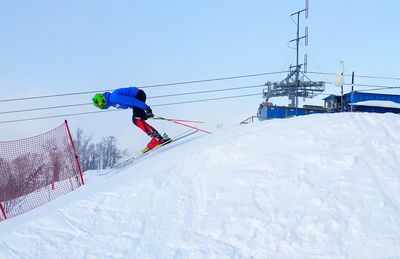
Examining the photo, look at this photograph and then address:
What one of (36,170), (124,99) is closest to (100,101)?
(124,99)

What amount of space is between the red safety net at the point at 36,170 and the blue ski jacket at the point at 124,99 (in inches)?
62.0

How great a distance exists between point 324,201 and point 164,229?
2214mm

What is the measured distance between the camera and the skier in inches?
437

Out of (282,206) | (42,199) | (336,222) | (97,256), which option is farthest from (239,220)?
(42,199)

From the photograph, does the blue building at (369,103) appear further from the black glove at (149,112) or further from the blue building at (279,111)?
the black glove at (149,112)

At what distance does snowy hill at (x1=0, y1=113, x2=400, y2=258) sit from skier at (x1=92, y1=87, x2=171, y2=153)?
322 cm

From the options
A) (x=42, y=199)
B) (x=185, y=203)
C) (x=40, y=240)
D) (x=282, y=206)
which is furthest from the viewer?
(x=42, y=199)

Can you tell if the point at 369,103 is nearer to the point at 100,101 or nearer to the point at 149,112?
the point at 149,112

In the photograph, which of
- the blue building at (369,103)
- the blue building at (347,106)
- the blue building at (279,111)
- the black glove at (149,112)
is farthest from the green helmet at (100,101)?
the blue building at (279,111)

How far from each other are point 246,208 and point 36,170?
1079cm

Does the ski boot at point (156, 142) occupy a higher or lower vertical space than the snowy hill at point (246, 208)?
higher

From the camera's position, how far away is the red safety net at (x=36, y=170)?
39.8 feet

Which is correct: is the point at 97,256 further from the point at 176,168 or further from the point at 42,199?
the point at 42,199

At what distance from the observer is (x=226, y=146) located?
8219 millimetres
